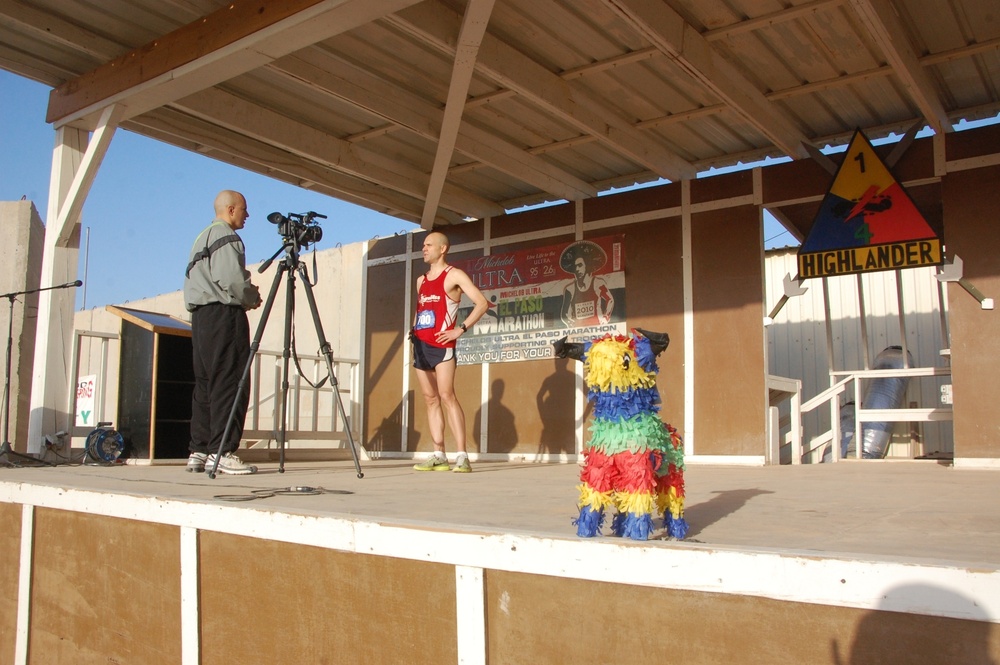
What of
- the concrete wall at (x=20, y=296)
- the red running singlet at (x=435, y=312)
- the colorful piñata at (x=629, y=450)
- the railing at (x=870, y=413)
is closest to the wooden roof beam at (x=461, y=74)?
the red running singlet at (x=435, y=312)

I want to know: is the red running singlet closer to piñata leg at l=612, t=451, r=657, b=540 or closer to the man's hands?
the man's hands

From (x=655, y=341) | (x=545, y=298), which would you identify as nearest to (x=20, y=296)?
(x=545, y=298)

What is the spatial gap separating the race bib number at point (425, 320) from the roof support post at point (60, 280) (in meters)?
2.85

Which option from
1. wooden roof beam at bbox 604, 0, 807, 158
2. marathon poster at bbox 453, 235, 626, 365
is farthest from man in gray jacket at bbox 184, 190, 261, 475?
marathon poster at bbox 453, 235, 626, 365

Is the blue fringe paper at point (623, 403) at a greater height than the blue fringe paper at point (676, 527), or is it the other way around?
the blue fringe paper at point (623, 403)

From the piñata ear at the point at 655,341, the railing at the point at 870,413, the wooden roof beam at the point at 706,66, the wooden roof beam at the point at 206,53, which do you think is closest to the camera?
the piñata ear at the point at 655,341

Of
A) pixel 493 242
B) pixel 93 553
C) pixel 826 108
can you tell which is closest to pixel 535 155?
pixel 493 242

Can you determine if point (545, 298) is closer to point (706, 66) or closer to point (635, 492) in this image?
point (706, 66)

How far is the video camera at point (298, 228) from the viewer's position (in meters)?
4.47

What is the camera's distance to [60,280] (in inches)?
235

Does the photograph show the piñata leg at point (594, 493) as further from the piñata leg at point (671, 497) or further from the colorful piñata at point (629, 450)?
the piñata leg at point (671, 497)

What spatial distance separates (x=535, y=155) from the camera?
23.6 ft

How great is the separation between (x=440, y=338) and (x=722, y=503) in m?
2.51

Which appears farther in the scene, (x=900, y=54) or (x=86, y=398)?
(x=86, y=398)
